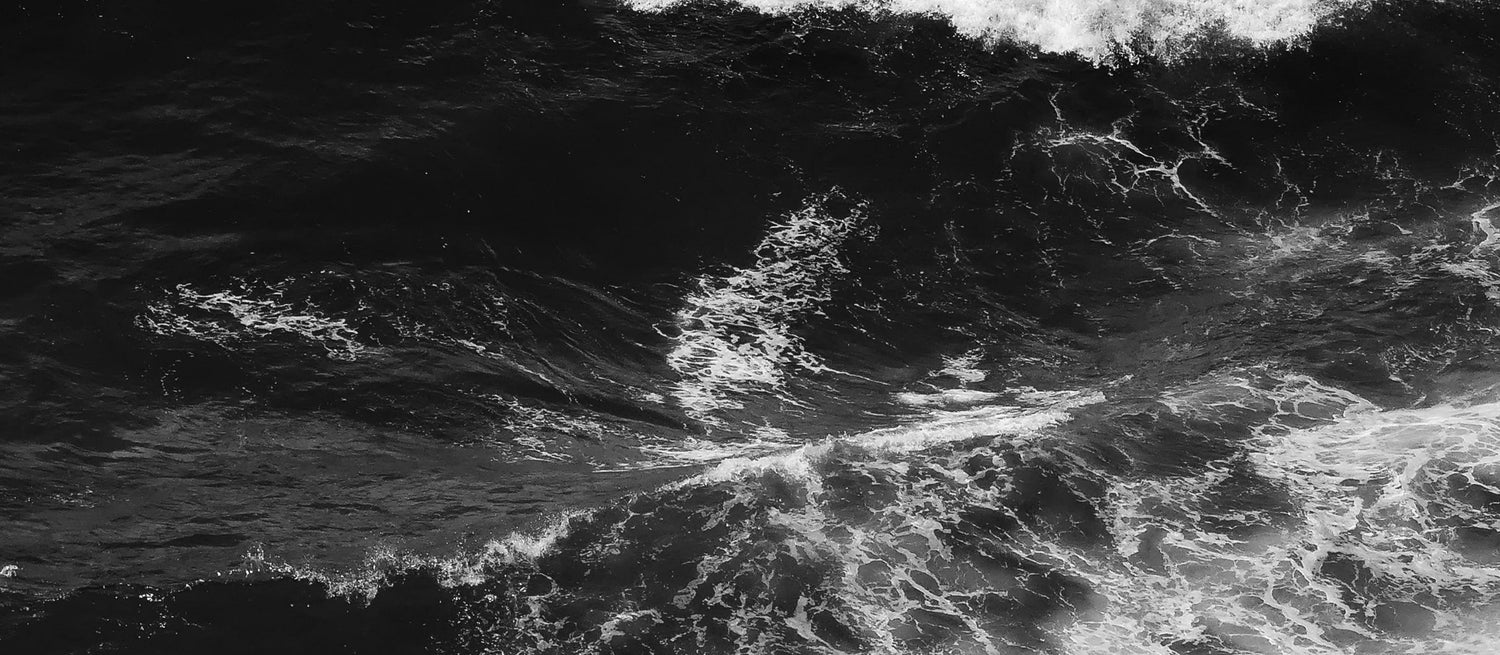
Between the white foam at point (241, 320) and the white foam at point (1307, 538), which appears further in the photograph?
the white foam at point (241, 320)

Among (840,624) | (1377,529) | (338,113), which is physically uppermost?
(338,113)

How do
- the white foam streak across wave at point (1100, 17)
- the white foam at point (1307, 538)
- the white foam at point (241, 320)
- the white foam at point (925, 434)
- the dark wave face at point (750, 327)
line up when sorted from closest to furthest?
the white foam at point (1307, 538) < the dark wave face at point (750, 327) < the white foam at point (925, 434) < the white foam at point (241, 320) < the white foam streak across wave at point (1100, 17)

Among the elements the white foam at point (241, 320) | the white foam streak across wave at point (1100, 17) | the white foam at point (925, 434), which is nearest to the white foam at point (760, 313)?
the white foam at point (925, 434)

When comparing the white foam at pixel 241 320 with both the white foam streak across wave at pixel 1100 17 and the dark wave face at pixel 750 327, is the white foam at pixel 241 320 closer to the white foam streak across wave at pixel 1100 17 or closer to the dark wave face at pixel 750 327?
the dark wave face at pixel 750 327

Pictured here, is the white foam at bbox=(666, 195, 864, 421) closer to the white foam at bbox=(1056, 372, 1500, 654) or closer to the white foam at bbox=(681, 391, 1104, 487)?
the white foam at bbox=(681, 391, 1104, 487)

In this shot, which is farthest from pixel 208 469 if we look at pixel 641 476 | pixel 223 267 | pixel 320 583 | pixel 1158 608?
pixel 1158 608

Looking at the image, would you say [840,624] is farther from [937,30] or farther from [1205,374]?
[937,30]
